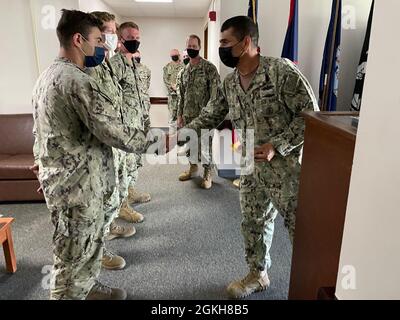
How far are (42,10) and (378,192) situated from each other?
13.9ft

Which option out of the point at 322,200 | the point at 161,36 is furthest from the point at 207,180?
the point at 161,36

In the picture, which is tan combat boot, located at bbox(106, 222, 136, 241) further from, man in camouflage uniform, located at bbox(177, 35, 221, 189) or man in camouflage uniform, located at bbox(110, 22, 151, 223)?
man in camouflage uniform, located at bbox(177, 35, 221, 189)

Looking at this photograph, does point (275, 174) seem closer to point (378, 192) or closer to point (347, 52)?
point (378, 192)

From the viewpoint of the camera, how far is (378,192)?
0.63 m

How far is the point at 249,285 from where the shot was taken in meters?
1.85

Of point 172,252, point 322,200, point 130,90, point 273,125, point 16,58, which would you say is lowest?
point 172,252

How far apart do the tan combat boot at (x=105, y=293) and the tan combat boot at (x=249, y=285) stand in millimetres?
647

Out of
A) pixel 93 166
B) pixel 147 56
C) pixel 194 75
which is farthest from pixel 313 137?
pixel 147 56

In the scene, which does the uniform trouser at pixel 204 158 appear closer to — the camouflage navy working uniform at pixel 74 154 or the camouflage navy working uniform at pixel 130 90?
the camouflage navy working uniform at pixel 130 90

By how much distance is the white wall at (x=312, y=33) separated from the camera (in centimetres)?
319

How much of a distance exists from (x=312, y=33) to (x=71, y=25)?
8.99 feet

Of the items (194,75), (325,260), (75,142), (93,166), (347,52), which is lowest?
(325,260)

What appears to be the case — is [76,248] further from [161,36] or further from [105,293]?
[161,36]

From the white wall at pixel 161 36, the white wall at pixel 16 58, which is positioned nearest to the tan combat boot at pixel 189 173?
the white wall at pixel 16 58
